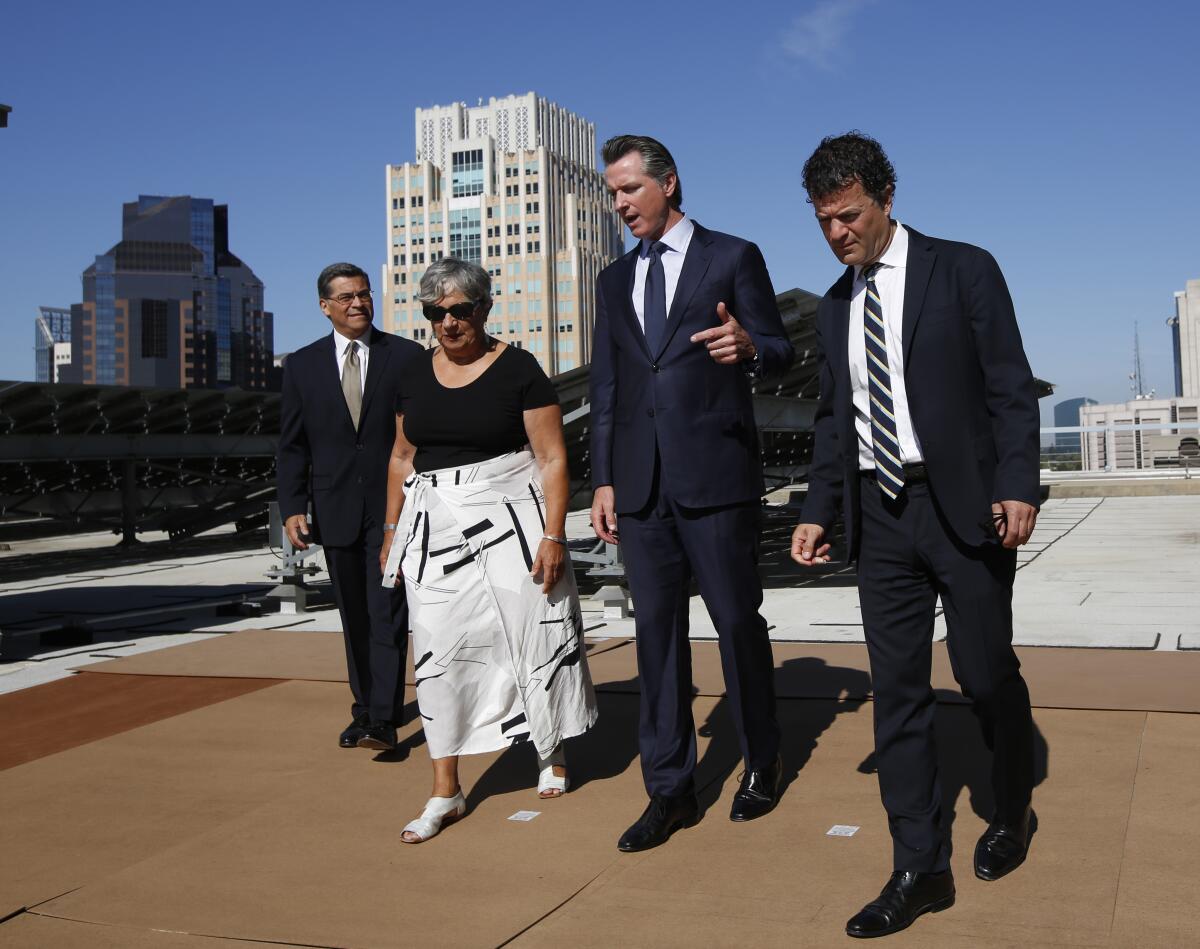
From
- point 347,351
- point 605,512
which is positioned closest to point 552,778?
point 605,512

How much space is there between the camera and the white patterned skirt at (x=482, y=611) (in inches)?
160

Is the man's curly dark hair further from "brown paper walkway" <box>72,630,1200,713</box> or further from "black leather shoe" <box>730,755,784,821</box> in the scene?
"brown paper walkway" <box>72,630,1200,713</box>

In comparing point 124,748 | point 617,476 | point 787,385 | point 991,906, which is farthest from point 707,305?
point 787,385

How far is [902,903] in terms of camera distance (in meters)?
2.82

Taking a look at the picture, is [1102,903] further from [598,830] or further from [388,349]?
[388,349]

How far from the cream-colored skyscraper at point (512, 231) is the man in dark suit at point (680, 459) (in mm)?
161335

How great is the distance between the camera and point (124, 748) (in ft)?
16.7

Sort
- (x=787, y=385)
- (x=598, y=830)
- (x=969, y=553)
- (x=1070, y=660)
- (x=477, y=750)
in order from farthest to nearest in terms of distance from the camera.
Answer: (x=787, y=385)
(x=1070, y=660)
(x=477, y=750)
(x=598, y=830)
(x=969, y=553)

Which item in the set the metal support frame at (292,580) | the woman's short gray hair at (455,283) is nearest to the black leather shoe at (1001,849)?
the woman's short gray hair at (455,283)

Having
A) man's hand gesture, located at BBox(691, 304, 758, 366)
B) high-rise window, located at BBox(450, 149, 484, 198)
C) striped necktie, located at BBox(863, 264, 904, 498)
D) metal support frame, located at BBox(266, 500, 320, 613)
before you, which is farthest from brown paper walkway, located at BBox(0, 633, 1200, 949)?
high-rise window, located at BBox(450, 149, 484, 198)

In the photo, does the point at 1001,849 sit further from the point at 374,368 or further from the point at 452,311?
the point at 374,368

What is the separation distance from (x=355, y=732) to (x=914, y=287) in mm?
2995

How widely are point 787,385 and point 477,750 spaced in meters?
13.3

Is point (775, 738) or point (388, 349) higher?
point (388, 349)
